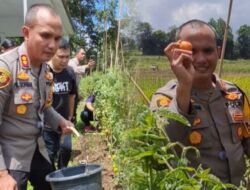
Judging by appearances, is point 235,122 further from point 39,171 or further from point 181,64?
point 39,171

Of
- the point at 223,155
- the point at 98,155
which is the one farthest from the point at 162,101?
the point at 98,155

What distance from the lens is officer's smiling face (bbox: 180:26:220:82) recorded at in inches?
76.9

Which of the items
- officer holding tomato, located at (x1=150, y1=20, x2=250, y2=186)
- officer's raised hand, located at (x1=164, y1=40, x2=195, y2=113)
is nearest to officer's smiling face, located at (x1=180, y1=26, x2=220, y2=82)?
officer holding tomato, located at (x1=150, y1=20, x2=250, y2=186)

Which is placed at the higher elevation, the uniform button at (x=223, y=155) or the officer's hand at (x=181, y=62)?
the officer's hand at (x=181, y=62)

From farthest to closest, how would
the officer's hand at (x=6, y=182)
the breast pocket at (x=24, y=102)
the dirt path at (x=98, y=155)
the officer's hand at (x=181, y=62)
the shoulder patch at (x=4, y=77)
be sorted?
the dirt path at (x=98, y=155)
the breast pocket at (x=24, y=102)
the shoulder patch at (x=4, y=77)
the officer's hand at (x=6, y=182)
the officer's hand at (x=181, y=62)

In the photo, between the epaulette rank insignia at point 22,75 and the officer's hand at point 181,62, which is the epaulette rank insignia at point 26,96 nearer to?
the epaulette rank insignia at point 22,75

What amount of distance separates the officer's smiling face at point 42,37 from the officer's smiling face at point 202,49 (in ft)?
3.57

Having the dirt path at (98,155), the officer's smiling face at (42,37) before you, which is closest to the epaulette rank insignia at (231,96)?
the officer's smiling face at (42,37)

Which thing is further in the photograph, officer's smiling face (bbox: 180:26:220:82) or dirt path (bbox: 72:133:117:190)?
dirt path (bbox: 72:133:117:190)

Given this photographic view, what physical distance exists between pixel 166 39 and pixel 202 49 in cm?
65

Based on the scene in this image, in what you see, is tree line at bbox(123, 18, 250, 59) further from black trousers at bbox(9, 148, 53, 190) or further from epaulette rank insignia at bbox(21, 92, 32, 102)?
black trousers at bbox(9, 148, 53, 190)

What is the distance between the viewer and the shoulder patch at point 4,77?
2631 mm

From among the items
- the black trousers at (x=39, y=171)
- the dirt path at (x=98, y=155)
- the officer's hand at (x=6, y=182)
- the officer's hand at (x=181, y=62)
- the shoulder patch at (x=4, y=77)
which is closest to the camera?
the officer's hand at (x=181, y=62)

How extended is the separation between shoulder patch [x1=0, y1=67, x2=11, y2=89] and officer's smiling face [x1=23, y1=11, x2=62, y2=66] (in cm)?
25
